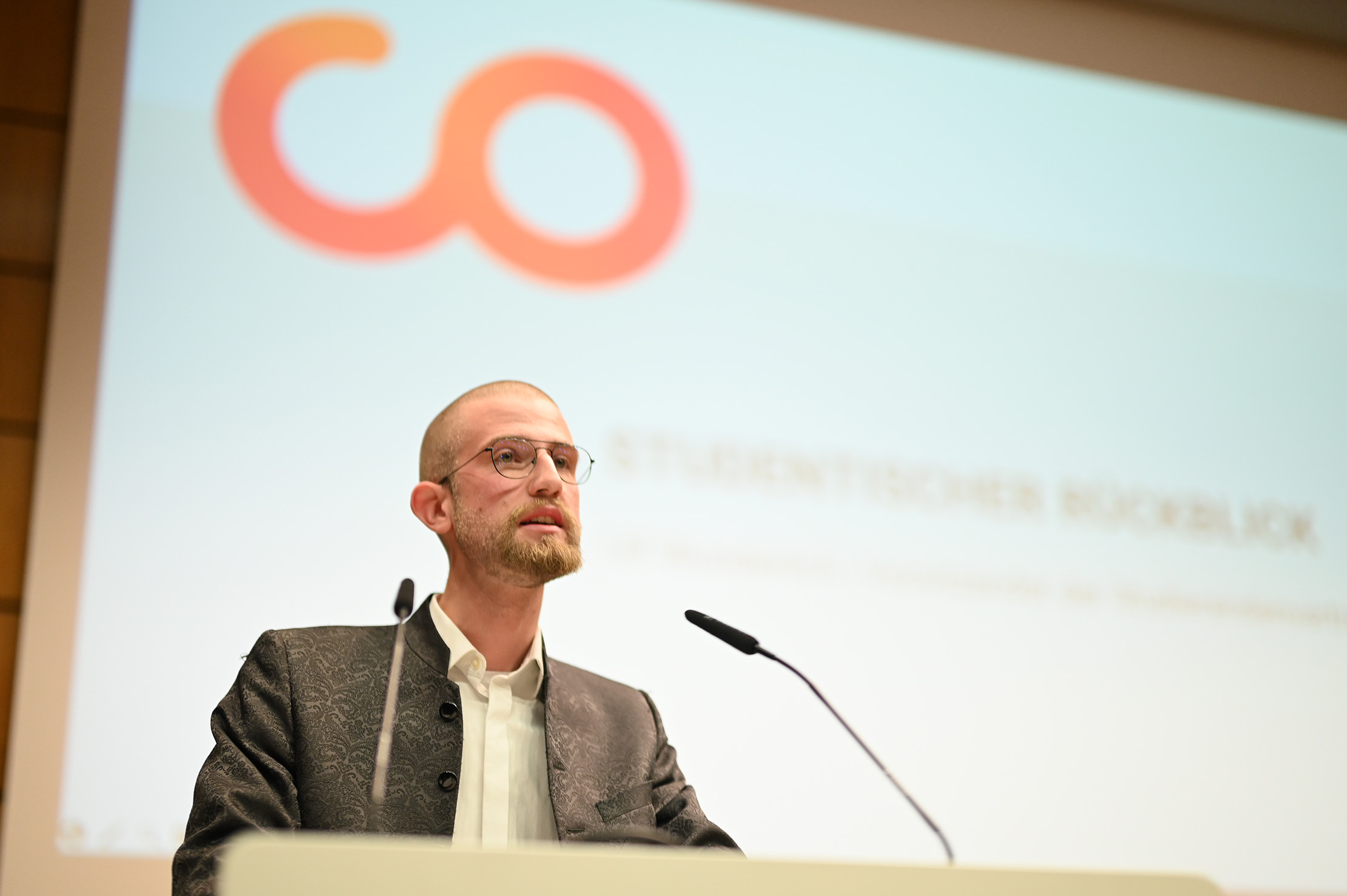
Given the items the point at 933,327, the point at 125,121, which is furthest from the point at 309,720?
the point at 933,327

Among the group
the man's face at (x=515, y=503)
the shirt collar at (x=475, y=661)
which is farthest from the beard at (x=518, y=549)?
the shirt collar at (x=475, y=661)

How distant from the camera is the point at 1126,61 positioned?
388cm

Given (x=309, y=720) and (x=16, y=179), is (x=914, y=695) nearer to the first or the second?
(x=309, y=720)

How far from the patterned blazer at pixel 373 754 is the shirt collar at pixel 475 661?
0.01 meters

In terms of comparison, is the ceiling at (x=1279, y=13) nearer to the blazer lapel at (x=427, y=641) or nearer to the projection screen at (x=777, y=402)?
the projection screen at (x=777, y=402)

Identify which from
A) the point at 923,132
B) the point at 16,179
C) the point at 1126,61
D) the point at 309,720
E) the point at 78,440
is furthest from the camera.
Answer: the point at 1126,61

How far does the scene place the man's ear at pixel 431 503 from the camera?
2145 millimetres

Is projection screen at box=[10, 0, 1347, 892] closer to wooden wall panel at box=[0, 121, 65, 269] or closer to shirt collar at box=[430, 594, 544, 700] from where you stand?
wooden wall panel at box=[0, 121, 65, 269]

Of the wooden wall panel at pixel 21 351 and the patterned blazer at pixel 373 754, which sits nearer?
the patterned blazer at pixel 373 754

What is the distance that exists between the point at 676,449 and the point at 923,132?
1.24 m

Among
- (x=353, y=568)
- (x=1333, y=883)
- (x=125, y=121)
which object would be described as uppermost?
(x=125, y=121)

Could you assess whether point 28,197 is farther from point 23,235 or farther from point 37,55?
point 37,55

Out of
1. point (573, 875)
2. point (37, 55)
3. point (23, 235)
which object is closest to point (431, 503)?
point (573, 875)

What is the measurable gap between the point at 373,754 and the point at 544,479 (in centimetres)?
52
